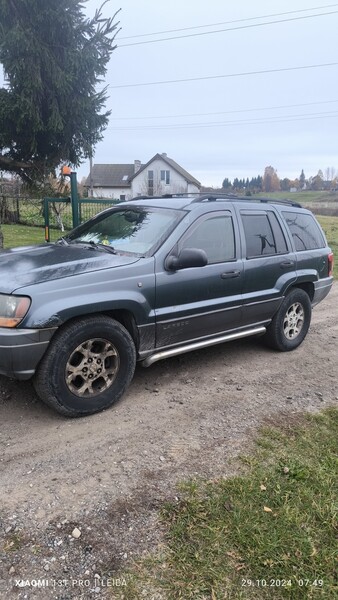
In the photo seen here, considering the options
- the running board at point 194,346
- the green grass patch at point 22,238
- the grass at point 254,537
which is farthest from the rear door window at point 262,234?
the green grass patch at point 22,238

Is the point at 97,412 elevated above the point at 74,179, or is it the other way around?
the point at 74,179

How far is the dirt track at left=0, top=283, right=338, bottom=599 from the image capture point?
2.12 m

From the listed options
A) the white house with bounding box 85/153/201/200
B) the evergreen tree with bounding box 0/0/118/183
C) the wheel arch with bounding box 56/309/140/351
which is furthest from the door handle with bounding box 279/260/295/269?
the white house with bounding box 85/153/201/200

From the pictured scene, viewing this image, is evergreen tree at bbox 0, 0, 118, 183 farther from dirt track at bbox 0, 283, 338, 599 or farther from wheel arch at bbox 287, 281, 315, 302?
dirt track at bbox 0, 283, 338, 599

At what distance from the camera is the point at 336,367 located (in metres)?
4.73

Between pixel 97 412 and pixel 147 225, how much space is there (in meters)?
1.77

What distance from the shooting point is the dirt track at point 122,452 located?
2119 millimetres

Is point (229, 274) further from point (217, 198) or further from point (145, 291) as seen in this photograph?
point (145, 291)

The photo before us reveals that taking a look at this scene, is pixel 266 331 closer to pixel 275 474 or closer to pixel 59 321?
pixel 275 474

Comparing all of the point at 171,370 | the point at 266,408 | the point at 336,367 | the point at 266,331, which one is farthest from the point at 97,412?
the point at 336,367

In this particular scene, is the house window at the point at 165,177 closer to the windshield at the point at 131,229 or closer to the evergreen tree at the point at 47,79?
the evergreen tree at the point at 47,79

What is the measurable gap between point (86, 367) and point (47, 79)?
8.17 m

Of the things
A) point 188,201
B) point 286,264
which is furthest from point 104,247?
point 286,264

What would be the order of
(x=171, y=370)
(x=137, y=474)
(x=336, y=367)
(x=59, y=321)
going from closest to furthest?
(x=137, y=474), (x=59, y=321), (x=171, y=370), (x=336, y=367)
